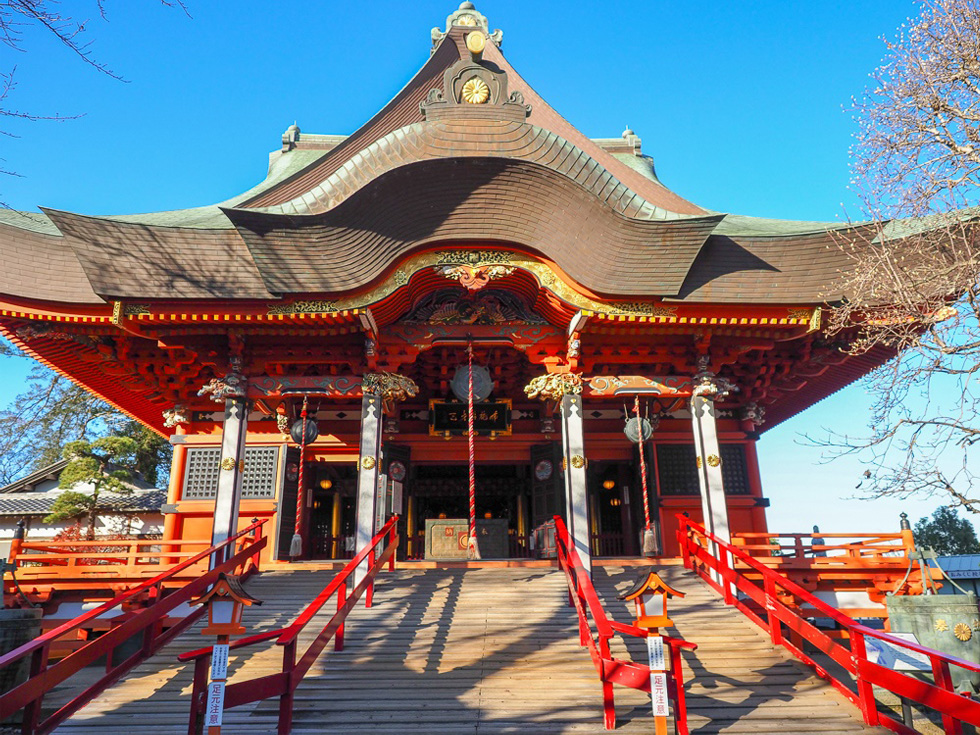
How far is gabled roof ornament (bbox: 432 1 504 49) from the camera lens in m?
16.0

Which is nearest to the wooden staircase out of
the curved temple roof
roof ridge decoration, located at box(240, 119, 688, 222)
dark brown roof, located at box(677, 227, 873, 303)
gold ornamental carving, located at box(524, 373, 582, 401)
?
gold ornamental carving, located at box(524, 373, 582, 401)

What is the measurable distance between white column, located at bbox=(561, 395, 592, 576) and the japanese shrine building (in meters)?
0.04

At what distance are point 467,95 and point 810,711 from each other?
974cm

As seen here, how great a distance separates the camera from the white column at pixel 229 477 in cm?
1045

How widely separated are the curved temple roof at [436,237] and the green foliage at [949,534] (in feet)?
132

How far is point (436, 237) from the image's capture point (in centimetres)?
1053

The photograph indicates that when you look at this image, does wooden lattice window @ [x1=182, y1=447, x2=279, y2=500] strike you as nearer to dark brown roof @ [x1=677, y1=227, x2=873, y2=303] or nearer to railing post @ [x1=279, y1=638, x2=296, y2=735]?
railing post @ [x1=279, y1=638, x2=296, y2=735]

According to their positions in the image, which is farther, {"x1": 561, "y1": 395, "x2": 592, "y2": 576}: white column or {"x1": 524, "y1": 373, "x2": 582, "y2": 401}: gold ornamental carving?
{"x1": 524, "y1": 373, "x2": 582, "y2": 401}: gold ornamental carving

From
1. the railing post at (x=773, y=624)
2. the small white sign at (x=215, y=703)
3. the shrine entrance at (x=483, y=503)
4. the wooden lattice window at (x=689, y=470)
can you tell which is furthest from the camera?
the shrine entrance at (x=483, y=503)

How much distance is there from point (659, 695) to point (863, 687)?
2.08m

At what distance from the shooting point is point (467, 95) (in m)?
11.1

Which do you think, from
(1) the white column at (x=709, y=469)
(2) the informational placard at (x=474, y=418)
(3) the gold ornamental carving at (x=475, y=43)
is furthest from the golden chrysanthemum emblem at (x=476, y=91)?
(1) the white column at (x=709, y=469)

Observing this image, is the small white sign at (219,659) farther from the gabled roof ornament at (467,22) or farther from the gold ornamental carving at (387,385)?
the gabled roof ornament at (467,22)

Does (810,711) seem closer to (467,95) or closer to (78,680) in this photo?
(78,680)
